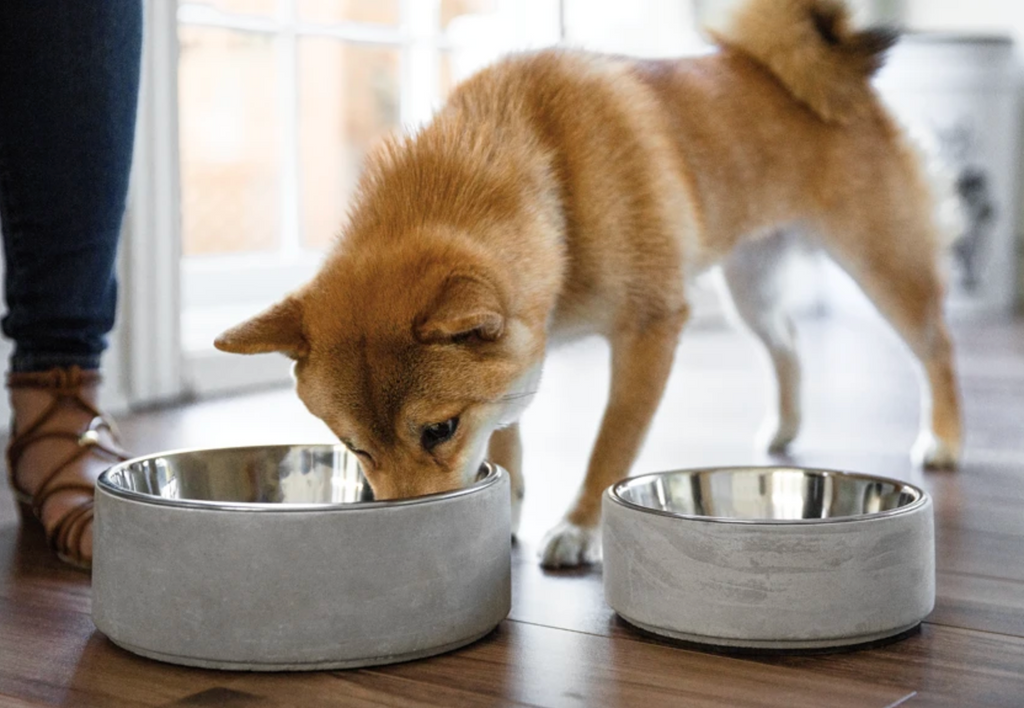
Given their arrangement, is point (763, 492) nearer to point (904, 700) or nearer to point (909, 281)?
point (904, 700)

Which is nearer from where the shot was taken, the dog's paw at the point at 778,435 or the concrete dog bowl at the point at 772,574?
the concrete dog bowl at the point at 772,574

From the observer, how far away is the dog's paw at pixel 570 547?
4.75ft

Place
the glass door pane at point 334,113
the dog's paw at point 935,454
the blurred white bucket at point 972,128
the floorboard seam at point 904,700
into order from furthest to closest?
the blurred white bucket at point 972,128
the glass door pane at point 334,113
the dog's paw at point 935,454
the floorboard seam at point 904,700

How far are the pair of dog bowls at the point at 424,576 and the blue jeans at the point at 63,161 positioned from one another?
462mm

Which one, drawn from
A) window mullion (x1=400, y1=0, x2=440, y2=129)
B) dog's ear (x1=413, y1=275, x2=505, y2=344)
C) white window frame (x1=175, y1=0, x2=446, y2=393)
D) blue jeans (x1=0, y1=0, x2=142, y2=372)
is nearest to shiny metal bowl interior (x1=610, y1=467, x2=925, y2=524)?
dog's ear (x1=413, y1=275, x2=505, y2=344)

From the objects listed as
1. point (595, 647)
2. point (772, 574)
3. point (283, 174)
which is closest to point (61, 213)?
point (595, 647)

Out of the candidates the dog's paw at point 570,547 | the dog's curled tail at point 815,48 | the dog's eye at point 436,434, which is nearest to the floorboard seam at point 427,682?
the dog's eye at point 436,434

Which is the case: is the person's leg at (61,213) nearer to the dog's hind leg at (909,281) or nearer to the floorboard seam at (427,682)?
the floorboard seam at (427,682)

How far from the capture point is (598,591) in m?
1.33

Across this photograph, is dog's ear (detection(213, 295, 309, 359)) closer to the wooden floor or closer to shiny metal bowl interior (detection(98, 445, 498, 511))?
shiny metal bowl interior (detection(98, 445, 498, 511))

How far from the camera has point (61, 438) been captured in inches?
60.6

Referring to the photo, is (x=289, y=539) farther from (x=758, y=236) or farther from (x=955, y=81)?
(x=955, y=81)

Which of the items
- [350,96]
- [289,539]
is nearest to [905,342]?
[289,539]

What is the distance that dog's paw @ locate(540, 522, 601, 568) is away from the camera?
1.45 m
